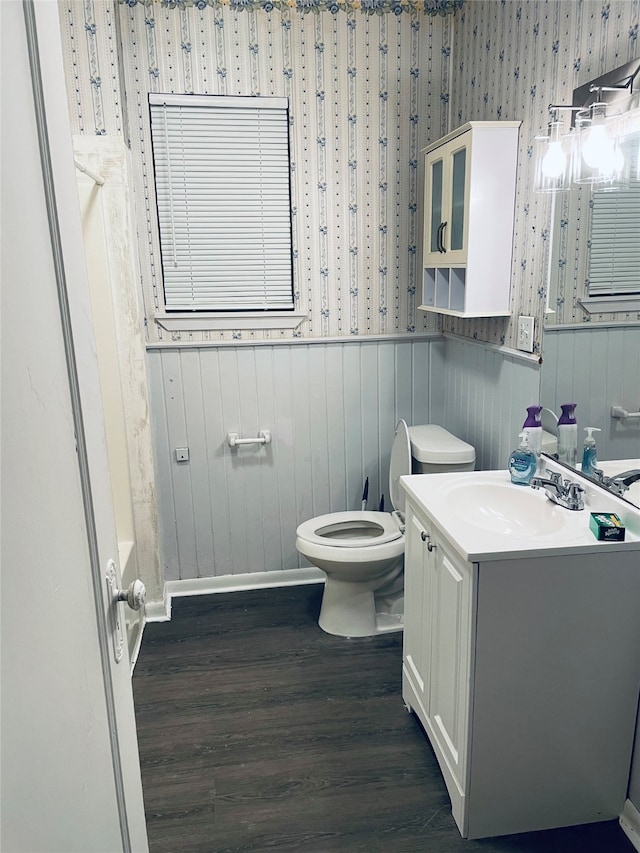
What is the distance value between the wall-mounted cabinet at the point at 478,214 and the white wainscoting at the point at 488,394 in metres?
0.25

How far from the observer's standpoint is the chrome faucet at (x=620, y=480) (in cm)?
181

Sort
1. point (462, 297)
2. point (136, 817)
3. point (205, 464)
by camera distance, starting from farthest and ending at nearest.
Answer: point (205, 464)
point (462, 297)
point (136, 817)

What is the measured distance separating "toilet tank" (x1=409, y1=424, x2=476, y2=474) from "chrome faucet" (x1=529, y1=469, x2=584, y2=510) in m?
0.58

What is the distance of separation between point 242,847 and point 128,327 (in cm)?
199

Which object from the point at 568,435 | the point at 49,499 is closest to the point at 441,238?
the point at 568,435

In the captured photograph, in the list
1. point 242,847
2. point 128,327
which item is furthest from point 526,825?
point 128,327

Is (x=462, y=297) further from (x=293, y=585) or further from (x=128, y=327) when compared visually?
(x=293, y=585)

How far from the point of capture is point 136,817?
1.18 m

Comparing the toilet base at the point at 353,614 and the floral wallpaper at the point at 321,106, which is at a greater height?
the floral wallpaper at the point at 321,106

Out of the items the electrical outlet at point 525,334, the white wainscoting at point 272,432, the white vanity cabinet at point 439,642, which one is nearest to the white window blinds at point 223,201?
the white wainscoting at point 272,432

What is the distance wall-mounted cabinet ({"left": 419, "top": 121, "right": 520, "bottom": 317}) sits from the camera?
2.32 metres

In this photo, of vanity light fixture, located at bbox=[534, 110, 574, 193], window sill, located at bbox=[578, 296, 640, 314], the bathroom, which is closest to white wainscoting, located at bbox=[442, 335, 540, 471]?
the bathroom

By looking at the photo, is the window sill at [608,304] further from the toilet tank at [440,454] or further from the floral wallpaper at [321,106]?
the floral wallpaper at [321,106]

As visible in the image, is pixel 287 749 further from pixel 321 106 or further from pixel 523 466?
pixel 321 106
